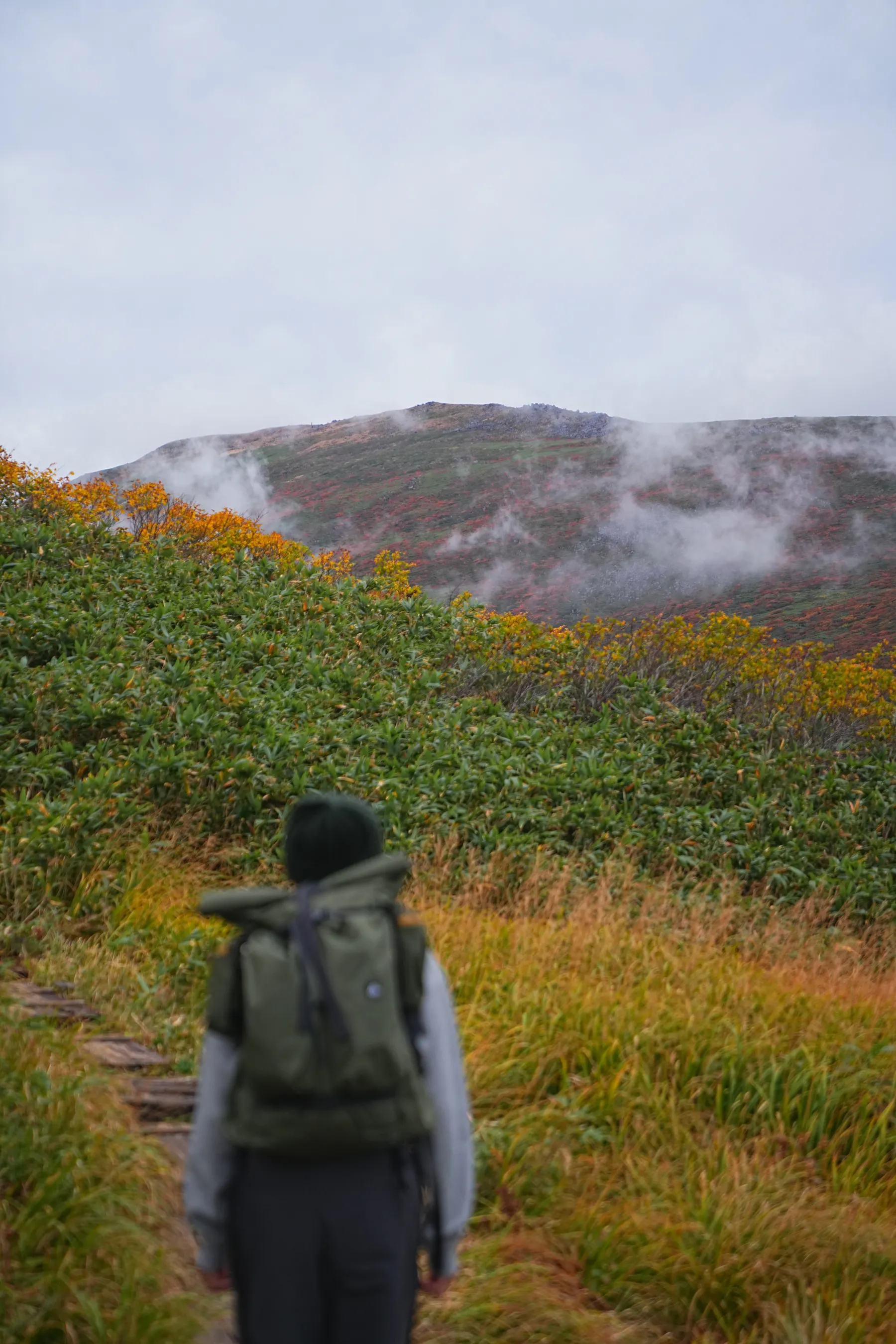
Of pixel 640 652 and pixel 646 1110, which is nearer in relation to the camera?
pixel 646 1110


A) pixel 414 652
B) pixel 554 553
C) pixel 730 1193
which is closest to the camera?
pixel 730 1193

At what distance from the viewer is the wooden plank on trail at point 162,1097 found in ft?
11.7

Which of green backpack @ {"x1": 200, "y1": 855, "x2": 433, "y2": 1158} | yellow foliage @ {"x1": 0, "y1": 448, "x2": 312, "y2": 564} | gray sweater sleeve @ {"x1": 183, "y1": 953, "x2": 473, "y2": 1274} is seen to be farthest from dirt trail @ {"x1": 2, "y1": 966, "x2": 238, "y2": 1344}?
yellow foliage @ {"x1": 0, "y1": 448, "x2": 312, "y2": 564}

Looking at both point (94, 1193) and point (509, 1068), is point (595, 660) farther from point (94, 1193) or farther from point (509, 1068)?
point (94, 1193)

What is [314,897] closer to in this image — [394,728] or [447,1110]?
[447,1110]

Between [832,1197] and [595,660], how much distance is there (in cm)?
838

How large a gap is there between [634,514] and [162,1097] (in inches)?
1154

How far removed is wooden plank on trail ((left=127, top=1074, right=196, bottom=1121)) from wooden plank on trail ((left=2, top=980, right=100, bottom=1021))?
54cm

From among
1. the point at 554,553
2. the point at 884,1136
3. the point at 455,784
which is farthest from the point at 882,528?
the point at 884,1136

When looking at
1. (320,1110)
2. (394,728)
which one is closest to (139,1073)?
(320,1110)

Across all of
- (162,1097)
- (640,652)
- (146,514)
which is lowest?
(162,1097)

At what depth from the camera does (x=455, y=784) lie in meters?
7.98

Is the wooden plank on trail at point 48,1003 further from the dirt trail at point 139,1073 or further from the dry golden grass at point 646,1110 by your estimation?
the dry golden grass at point 646,1110

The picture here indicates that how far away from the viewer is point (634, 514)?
103 feet
